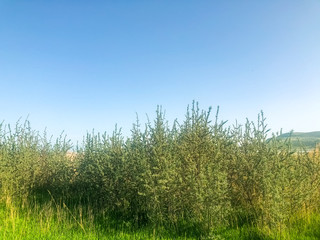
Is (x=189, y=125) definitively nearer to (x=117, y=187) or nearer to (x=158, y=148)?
(x=158, y=148)

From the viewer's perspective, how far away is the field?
625 centimetres

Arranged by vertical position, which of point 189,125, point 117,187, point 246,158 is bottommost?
point 117,187

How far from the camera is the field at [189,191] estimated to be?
625 centimetres

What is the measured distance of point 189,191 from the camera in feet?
22.5

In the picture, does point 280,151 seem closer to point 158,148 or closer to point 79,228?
point 158,148

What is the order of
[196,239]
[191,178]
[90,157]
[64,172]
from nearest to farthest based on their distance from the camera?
[196,239], [191,178], [90,157], [64,172]

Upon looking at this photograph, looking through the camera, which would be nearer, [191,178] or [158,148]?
[191,178]

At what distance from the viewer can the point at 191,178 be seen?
6.55m

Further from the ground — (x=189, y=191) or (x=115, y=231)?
(x=189, y=191)

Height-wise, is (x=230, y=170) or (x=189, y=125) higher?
(x=189, y=125)

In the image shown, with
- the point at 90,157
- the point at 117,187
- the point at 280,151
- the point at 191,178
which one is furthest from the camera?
the point at 90,157

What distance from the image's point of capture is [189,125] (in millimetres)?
7883

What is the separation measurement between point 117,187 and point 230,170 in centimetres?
407

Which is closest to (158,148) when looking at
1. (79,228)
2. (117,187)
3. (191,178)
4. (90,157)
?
(191,178)
